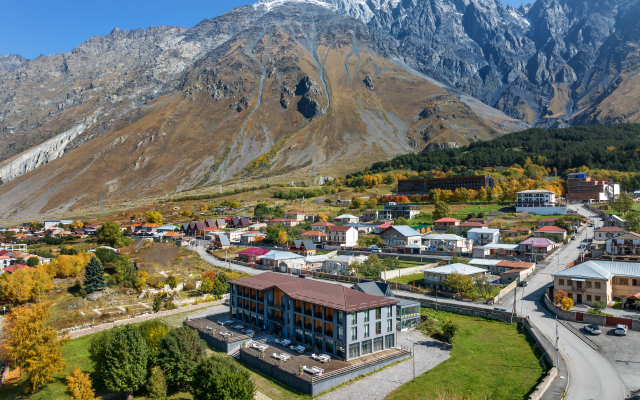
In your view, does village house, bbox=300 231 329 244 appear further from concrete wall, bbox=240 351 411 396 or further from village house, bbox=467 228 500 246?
concrete wall, bbox=240 351 411 396

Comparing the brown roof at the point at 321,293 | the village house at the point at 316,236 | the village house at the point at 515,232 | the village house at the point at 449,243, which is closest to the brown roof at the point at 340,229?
the village house at the point at 316,236

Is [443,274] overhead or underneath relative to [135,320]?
overhead

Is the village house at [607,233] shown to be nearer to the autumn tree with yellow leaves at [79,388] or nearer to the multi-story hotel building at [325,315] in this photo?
the multi-story hotel building at [325,315]

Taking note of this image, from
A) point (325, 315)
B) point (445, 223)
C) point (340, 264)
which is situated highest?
point (445, 223)

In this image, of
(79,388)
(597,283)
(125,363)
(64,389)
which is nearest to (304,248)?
(597,283)

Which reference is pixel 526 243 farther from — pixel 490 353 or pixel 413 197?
pixel 413 197

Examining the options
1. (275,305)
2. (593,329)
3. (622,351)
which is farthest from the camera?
(275,305)

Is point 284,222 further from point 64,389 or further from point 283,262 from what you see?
point 64,389

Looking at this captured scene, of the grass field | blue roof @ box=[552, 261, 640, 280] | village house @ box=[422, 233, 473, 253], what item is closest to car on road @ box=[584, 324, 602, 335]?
blue roof @ box=[552, 261, 640, 280]
